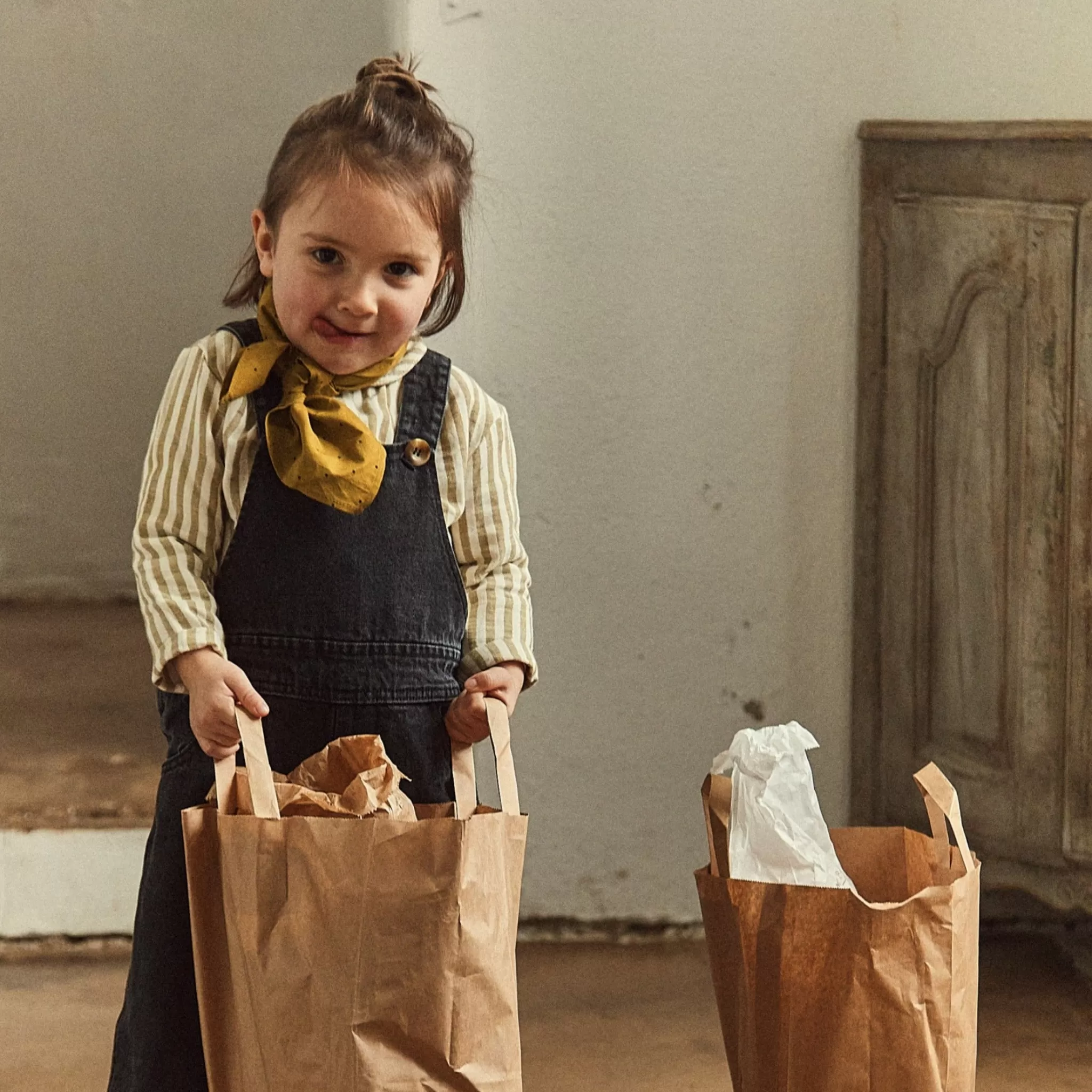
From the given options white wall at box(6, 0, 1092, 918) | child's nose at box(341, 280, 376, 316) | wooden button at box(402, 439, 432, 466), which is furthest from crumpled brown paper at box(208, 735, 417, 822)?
white wall at box(6, 0, 1092, 918)

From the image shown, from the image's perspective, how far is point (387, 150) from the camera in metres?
1.18

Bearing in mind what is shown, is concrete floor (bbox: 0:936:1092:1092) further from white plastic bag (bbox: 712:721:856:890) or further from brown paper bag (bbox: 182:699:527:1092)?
brown paper bag (bbox: 182:699:527:1092)

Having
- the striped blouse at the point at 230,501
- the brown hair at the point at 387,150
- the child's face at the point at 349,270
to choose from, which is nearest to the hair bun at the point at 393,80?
the brown hair at the point at 387,150

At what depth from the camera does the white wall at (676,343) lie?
181 centimetres

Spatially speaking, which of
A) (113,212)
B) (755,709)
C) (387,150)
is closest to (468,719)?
(387,150)

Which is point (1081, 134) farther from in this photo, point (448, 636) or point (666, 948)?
point (666, 948)

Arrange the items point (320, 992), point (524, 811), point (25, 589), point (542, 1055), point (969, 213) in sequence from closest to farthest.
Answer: point (320, 992)
point (542, 1055)
point (969, 213)
point (524, 811)
point (25, 589)

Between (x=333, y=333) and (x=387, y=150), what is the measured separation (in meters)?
0.16

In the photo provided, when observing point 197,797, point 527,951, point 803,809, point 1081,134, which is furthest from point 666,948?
point 1081,134

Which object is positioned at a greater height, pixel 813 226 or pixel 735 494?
pixel 813 226

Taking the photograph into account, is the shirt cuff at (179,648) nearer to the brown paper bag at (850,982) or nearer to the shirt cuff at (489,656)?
the shirt cuff at (489,656)

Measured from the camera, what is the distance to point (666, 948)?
1937 mm

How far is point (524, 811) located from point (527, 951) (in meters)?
0.20

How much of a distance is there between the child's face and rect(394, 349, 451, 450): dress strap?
5cm
